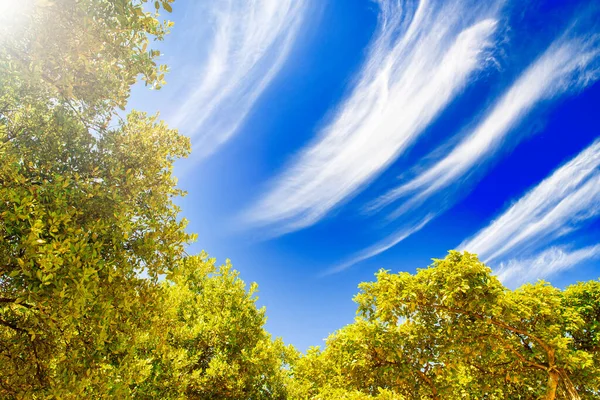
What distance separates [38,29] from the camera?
634 centimetres

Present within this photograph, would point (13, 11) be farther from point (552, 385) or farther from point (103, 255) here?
point (552, 385)

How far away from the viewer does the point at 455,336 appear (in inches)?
467

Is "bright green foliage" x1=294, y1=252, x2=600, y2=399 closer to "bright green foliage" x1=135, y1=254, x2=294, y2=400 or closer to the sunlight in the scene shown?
"bright green foliage" x1=135, y1=254, x2=294, y2=400

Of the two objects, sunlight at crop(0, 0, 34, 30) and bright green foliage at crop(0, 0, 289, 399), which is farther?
sunlight at crop(0, 0, 34, 30)

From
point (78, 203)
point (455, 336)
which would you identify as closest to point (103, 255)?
point (78, 203)

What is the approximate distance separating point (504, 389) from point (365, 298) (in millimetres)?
11078

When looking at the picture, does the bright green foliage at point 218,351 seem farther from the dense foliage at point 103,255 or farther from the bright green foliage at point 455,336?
the dense foliage at point 103,255

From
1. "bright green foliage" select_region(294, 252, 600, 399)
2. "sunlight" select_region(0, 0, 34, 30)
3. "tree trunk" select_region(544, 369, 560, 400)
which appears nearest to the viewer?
"sunlight" select_region(0, 0, 34, 30)

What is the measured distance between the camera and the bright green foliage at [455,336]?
36.7 feet

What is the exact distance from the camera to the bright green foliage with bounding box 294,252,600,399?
36.7ft

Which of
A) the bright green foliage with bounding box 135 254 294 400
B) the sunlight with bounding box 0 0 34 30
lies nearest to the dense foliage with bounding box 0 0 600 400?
the sunlight with bounding box 0 0 34 30

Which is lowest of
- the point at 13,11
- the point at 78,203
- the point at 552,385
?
the point at 552,385

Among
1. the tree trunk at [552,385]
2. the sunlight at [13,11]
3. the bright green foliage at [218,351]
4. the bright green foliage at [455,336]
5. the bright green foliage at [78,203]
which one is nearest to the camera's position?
the bright green foliage at [78,203]

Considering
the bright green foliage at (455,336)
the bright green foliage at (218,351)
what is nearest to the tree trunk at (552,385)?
the bright green foliage at (455,336)
